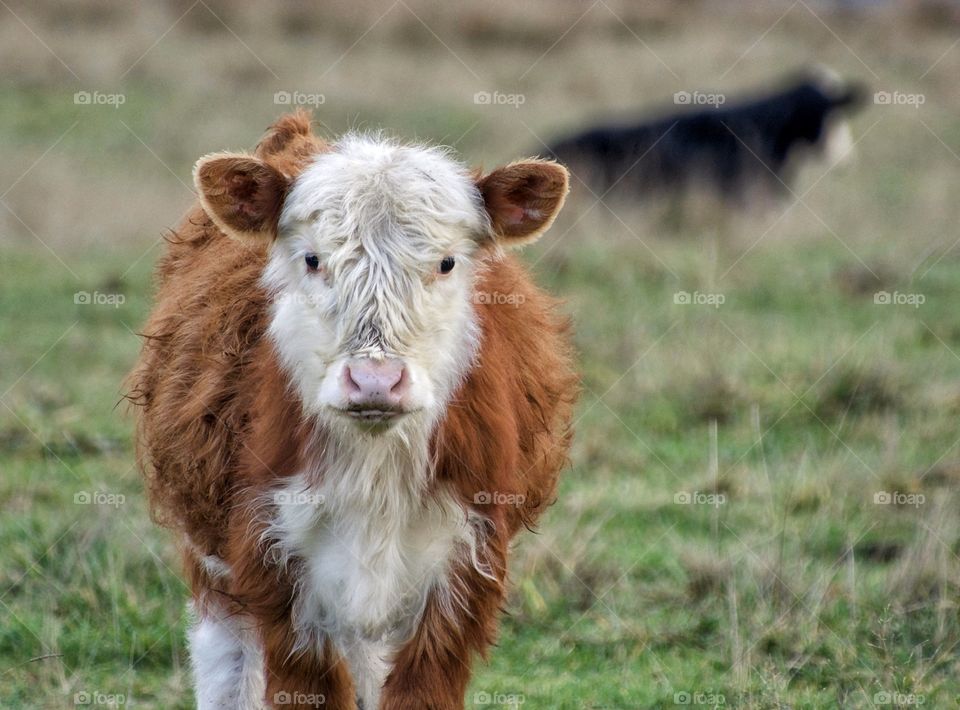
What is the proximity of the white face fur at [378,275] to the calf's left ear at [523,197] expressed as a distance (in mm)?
51

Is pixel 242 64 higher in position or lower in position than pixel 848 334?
higher

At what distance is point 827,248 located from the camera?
14859 mm

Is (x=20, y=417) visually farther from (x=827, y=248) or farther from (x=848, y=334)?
(x=827, y=248)

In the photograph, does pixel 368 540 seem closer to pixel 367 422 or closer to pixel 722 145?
pixel 367 422

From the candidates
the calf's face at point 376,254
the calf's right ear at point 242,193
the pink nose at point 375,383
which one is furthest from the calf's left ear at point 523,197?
the pink nose at point 375,383

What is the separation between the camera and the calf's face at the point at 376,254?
4305 millimetres

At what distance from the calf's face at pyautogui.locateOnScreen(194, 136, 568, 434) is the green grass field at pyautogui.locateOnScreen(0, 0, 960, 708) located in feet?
6.82

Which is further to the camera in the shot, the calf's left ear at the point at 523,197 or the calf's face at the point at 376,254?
the calf's left ear at the point at 523,197

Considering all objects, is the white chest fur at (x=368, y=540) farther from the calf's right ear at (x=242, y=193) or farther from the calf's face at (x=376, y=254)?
the calf's right ear at (x=242, y=193)

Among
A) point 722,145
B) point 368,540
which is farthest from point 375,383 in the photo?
point 722,145

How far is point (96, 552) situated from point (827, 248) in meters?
9.93

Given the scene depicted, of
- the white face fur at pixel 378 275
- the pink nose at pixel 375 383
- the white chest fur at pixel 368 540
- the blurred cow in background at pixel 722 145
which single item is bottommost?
the white chest fur at pixel 368 540

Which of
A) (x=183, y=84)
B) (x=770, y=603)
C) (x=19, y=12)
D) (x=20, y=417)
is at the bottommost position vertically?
(x=770, y=603)

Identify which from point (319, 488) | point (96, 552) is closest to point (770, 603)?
point (319, 488)
